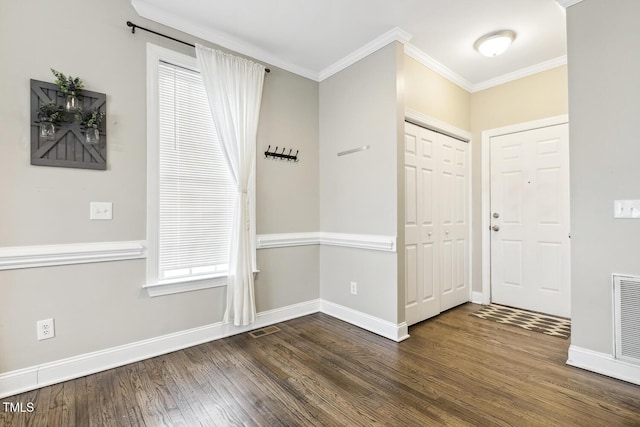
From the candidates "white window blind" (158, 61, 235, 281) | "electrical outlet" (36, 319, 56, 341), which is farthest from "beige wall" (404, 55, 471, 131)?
"electrical outlet" (36, 319, 56, 341)

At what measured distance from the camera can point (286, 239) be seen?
3193 mm

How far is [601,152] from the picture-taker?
2.06 m

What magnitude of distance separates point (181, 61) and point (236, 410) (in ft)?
8.87

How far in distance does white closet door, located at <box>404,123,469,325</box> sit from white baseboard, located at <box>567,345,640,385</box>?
1.23m

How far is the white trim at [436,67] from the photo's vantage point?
291 cm

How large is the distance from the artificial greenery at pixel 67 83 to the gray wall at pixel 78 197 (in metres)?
0.07

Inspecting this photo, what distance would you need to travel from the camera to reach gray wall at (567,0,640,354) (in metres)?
1.95

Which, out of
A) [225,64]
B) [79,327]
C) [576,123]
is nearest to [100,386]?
[79,327]

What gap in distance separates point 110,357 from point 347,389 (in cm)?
177

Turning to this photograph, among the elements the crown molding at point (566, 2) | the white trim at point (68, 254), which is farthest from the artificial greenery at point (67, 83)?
the crown molding at point (566, 2)

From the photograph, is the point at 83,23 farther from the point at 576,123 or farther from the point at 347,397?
the point at 576,123

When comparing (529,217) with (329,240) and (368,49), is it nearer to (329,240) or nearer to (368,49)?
(329,240)

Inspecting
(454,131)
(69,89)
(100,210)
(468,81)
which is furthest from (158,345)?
(468,81)

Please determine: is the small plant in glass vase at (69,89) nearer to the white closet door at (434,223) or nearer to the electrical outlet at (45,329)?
the electrical outlet at (45,329)
